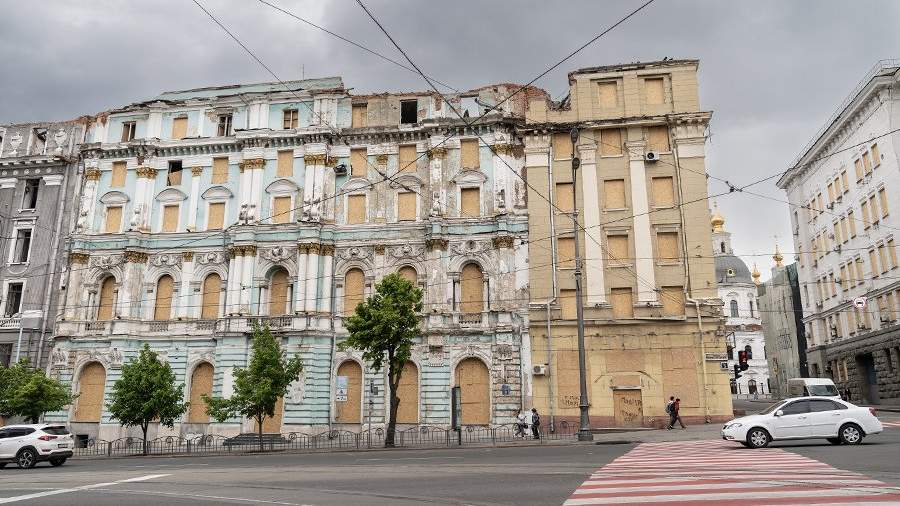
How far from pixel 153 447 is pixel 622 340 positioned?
23929 millimetres

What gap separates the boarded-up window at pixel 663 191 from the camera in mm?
34750

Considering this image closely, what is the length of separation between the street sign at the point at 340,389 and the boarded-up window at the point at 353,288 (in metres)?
3.94

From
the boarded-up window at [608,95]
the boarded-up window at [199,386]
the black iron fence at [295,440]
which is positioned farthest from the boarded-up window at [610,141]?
the boarded-up window at [199,386]

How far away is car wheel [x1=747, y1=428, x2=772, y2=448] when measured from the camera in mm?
18328

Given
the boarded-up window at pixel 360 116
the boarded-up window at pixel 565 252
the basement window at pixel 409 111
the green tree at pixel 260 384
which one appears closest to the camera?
the green tree at pixel 260 384

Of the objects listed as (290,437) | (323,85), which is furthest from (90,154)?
(290,437)

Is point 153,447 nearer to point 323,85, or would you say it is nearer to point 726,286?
point 323,85

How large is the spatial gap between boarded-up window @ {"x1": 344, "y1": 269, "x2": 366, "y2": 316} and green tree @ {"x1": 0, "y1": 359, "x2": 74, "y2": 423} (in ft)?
47.3

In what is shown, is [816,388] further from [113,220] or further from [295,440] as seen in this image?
[113,220]

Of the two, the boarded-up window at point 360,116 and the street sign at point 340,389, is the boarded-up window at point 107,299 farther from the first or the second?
the boarded-up window at point 360,116

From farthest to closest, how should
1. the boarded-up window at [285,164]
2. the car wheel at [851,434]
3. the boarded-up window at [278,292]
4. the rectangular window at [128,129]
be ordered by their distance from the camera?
the rectangular window at [128,129], the boarded-up window at [285,164], the boarded-up window at [278,292], the car wheel at [851,434]

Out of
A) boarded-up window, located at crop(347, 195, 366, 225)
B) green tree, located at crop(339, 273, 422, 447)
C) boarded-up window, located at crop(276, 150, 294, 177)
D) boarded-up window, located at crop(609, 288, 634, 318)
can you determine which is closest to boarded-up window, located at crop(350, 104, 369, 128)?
boarded-up window, located at crop(276, 150, 294, 177)

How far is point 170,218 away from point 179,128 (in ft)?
18.0

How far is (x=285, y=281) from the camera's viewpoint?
119 feet
